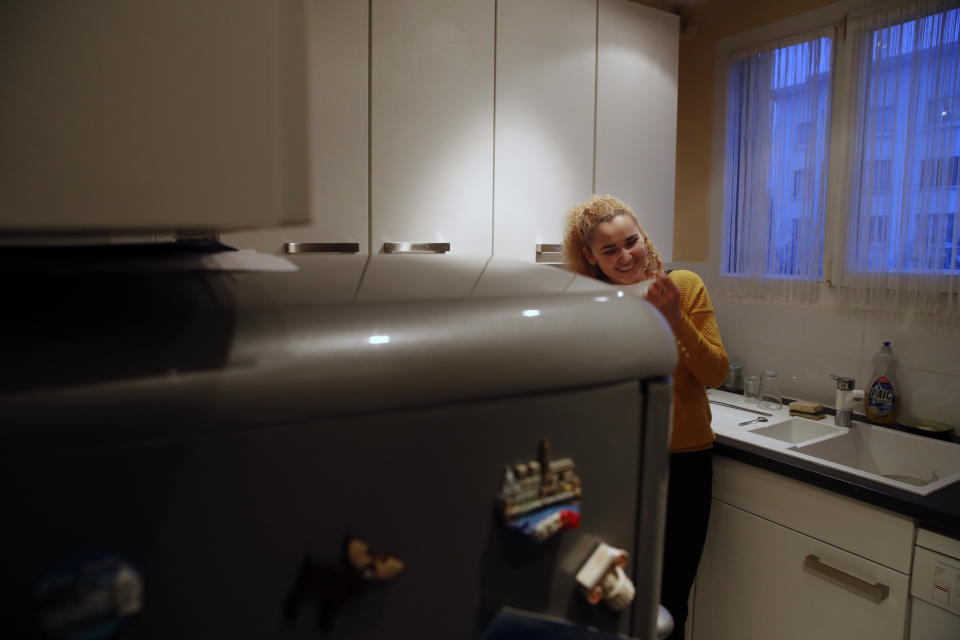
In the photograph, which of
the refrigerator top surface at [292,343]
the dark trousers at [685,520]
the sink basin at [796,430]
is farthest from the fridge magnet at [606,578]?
the sink basin at [796,430]

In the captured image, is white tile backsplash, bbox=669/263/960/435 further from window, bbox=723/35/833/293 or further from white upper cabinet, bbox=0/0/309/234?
white upper cabinet, bbox=0/0/309/234

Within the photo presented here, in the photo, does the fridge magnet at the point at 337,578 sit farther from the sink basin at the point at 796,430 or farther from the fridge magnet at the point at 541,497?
the sink basin at the point at 796,430

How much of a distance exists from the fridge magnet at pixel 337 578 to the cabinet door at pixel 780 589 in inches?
62.6

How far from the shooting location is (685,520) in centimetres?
180

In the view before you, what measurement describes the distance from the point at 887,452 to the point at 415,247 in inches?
63.2

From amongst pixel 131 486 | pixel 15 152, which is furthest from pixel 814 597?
pixel 15 152

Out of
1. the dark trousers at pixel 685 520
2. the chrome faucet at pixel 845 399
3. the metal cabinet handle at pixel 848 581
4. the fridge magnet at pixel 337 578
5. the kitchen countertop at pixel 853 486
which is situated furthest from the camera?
the chrome faucet at pixel 845 399

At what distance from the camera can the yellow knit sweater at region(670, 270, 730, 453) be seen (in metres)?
1.61

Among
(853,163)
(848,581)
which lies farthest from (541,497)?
(853,163)

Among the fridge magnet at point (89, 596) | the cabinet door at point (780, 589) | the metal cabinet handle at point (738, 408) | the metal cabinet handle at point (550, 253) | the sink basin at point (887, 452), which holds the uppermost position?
the metal cabinet handle at point (550, 253)

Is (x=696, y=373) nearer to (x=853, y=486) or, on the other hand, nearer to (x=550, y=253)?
(x=853, y=486)

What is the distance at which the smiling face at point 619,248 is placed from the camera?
162 centimetres

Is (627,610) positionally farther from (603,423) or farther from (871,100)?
(871,100)

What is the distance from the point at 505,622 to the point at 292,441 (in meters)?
0.22
